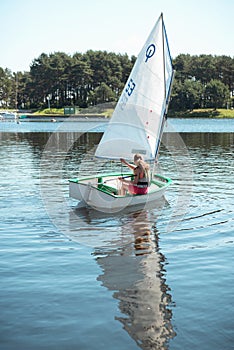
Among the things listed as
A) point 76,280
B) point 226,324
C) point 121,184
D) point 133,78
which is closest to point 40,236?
point 76,280

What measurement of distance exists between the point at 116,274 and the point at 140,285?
0.98 metres

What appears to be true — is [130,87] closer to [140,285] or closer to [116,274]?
[116,274]

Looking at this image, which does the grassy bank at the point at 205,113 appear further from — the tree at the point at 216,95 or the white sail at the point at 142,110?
the white sail at the point at 142,110

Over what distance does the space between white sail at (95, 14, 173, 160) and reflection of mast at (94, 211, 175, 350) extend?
19.3ft

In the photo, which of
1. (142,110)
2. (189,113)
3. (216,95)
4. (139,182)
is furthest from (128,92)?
(189,113)

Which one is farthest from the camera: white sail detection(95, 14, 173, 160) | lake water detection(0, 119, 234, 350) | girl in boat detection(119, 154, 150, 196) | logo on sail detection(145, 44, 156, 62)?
white sail detection(95, 14, 173, 160)

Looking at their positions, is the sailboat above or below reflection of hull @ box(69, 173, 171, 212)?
above

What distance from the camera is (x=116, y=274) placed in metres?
12.2

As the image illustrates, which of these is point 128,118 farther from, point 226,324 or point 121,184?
point 226,324

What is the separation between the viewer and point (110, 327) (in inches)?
369

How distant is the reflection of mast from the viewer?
30.2ft

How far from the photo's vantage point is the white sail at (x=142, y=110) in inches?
829

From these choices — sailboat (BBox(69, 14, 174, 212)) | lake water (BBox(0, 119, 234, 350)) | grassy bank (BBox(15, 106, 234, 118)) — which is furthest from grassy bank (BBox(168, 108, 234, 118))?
lake water (BBox(0, 119, 234, 350))

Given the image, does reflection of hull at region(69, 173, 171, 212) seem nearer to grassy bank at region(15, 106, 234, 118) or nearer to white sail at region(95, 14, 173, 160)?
white sail at region(95, 14, 173, 160)
